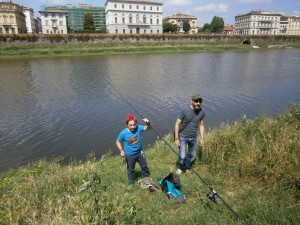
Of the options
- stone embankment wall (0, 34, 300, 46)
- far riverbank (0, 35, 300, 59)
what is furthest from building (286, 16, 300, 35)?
far riverbank (0, 35, 300, 59)

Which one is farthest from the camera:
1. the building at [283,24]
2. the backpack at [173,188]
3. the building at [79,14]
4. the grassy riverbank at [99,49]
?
the building at [283,24]

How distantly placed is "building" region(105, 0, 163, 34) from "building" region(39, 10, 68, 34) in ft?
57.4

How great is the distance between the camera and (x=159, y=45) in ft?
238

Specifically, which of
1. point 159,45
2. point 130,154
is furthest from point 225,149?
point 159,45

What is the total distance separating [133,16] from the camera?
3925 inches

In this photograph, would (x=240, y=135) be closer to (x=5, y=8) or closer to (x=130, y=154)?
(x=130, y=154)

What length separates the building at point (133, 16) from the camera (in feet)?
314

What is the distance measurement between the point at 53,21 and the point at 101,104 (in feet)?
295

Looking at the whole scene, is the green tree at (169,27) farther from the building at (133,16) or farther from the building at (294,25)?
the building at (294,25)

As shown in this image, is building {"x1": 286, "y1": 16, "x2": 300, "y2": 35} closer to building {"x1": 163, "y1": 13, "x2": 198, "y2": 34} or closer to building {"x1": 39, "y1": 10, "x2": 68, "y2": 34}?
building {"x1": 163, "y1": 13, "x2": 198, "y2": 34}

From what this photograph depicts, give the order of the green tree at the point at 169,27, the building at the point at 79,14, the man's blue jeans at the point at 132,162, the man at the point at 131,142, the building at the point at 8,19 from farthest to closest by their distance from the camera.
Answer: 1. the building at the point at 79,14
2. the green tree at the point at 169,27
3. the building at the point at 8,19
4. the man's blue jeans at the point at 132,162
5. the man at the point at 131,142

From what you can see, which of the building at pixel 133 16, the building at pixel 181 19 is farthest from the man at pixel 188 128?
the building at pixel 181 19

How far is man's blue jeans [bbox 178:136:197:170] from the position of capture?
6.28m

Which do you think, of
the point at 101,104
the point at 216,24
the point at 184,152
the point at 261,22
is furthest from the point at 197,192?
the point at 261,22
